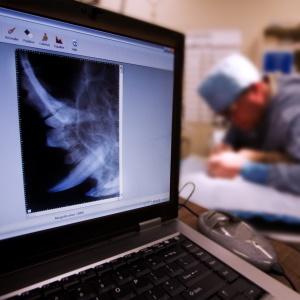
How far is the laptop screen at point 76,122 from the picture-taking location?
271mm

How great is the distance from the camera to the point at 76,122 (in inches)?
12.4

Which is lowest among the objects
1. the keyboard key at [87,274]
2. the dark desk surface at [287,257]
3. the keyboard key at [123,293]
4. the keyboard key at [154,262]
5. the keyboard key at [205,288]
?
the dark desk surface at [287,257]

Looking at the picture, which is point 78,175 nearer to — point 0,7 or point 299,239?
point 0,7

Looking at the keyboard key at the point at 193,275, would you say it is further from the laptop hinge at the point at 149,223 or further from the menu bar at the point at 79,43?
the menu bar at the point at 79,43

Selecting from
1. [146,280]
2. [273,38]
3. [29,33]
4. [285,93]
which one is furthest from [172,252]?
[273,38]

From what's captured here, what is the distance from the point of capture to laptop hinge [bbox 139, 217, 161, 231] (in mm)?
397

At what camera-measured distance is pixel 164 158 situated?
1.32ft

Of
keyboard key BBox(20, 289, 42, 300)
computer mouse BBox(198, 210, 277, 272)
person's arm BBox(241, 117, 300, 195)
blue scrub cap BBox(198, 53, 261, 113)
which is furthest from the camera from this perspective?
blue scrub cap BBox(198, 53, 261, 113)

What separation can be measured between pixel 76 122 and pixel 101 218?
0.44ft

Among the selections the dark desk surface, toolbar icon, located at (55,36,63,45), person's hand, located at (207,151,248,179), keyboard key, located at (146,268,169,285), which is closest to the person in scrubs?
person's hand, located at (207,151,248,179)

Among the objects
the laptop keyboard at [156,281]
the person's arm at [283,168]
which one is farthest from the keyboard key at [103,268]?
the person's arm at [283,168]

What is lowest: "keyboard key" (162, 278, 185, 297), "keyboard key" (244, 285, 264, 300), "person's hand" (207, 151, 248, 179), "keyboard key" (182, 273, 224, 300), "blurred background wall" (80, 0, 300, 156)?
"person's hand" (207, 151, 248, 179)

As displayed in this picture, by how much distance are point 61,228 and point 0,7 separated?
0.25m

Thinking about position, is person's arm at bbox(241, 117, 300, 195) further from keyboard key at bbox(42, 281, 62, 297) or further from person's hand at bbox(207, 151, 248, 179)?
keyboard key at bbox(42, 281, 62, 297)
